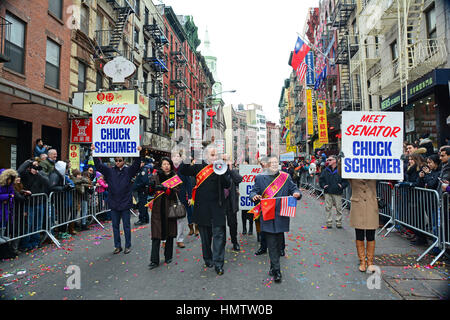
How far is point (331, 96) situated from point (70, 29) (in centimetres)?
2327

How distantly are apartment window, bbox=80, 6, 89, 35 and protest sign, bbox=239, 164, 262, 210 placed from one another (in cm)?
1390

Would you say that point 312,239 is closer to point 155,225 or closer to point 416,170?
point 416,170

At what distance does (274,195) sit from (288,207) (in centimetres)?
33

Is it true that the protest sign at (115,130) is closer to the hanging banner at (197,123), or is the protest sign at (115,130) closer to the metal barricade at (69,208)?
the metal barricade at (69,208)

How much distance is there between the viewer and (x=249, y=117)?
133 meters

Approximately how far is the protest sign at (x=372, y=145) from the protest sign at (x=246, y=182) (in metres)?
3.13

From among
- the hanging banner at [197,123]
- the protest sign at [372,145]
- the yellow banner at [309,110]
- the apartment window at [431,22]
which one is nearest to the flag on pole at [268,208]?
the protest sign at [372,145]

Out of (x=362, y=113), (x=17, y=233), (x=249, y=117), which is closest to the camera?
(x=362, y=113)

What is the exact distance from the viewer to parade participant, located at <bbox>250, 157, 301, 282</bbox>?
4.46 meters

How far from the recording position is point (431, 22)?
12344mm

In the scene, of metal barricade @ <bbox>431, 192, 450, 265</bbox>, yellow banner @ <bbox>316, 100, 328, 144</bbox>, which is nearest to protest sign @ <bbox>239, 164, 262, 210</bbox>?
metal barricade @ <bbox>431, 192, 450, 265</bbox>

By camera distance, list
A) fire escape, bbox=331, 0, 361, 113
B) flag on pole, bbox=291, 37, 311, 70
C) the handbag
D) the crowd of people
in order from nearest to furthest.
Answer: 1. the crowd of people
2. the handbag
3. flag on pole, bbox=291, 37, 311, 70
4. fire escape, bbox=331, 0, 361, 113

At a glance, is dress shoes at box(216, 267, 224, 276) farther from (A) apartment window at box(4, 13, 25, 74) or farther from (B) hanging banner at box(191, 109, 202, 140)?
(B) hanging banner at box(191, 109, 202, 140)
